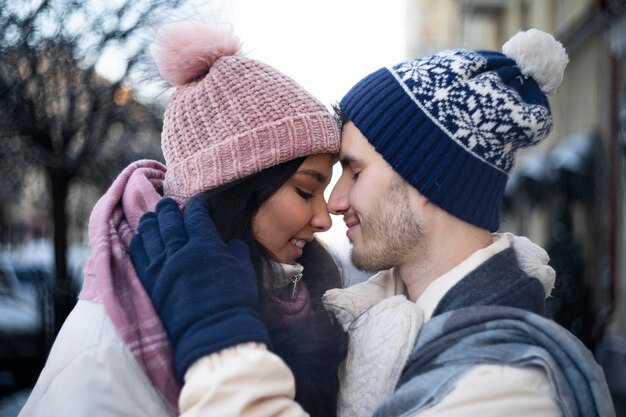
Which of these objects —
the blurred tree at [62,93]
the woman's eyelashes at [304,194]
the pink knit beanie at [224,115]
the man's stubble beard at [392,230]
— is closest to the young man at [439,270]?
the man's stubble beard at [392,230]

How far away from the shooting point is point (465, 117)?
240 centimetres

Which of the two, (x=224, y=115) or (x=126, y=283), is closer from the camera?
(x=126, y=283)

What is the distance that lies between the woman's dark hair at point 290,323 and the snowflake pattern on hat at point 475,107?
50cm

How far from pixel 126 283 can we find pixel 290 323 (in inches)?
20.3

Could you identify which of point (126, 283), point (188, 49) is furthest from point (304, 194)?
point (126, 283)

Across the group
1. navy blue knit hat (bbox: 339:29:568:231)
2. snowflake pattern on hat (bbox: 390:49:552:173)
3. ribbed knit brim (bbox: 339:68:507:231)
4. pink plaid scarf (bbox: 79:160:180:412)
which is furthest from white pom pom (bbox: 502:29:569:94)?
pink plaid scarf (bbox: 79:160:180:412)

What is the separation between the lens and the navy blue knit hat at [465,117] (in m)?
2.39

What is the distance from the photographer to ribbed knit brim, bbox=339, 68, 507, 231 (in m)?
2.44

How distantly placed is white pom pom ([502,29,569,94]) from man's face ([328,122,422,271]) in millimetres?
593

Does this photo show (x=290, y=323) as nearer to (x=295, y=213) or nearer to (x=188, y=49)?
(x=295, y=213)

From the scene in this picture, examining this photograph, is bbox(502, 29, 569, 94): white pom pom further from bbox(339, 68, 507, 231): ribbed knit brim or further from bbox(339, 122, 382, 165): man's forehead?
bbox(339, 122, 382, 165): man's forehead

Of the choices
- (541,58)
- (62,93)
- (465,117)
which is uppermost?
(541,58)

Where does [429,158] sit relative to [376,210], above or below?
above

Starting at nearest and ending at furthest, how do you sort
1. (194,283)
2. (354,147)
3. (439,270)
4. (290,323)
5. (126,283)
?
(194,283) → (126,283) → (290,323) → (439,270) → (354,147)
